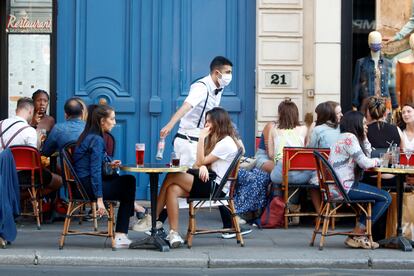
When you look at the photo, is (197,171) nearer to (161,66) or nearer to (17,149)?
(17,149)

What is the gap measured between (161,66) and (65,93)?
1329mm

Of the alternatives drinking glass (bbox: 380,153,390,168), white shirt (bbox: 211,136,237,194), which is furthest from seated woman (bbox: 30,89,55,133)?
drinking glass (bbox: 380,153,390,168)

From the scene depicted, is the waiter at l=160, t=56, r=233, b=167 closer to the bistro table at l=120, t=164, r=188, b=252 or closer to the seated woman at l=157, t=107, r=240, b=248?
the seated woman at l=157, t=107, r=240, b=248

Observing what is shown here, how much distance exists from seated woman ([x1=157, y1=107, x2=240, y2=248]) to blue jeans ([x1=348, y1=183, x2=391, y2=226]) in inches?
51.8

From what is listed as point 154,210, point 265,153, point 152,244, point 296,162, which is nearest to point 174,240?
point 152,244

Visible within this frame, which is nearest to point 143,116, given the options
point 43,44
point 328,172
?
point 43,44

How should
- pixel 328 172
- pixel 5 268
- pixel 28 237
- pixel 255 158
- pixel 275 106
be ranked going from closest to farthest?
pixel 5 268 → pixel 328 172 → pixel 28 237 → pixel 255 158 → pixel 275 106

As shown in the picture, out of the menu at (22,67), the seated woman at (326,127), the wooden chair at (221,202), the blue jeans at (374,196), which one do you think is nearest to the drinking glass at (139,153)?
the wooden chair at (221,202)

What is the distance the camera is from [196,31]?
42.5ft

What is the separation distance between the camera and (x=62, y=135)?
36.2ft

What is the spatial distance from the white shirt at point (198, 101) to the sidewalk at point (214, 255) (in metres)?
1.31

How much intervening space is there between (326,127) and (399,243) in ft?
6.52

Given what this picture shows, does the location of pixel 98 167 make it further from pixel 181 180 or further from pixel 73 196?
pixel 181 180

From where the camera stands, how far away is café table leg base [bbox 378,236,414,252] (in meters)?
9.80
